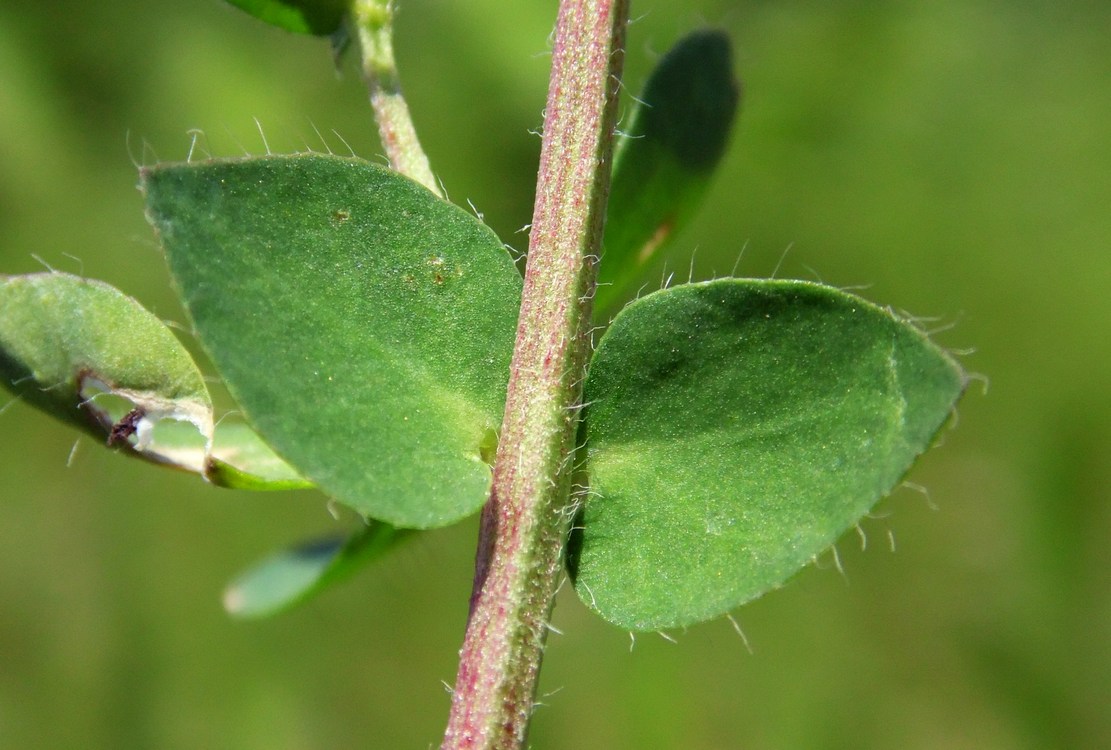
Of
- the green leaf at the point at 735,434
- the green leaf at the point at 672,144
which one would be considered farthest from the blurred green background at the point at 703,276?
the green leaf at the point at 735,434

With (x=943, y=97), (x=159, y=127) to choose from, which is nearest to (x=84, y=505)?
(x=159, y=127)

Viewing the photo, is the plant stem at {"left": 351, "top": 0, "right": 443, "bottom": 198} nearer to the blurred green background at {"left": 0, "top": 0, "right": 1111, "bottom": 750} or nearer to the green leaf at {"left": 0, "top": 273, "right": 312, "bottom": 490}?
the green leaf at {"left": 0, "top": 273, "right": 312, "bottom": 490}

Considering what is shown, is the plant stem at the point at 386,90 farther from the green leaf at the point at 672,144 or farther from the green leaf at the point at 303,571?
the green leaf at the point at 303,571

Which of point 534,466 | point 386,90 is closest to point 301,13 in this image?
point 386,90

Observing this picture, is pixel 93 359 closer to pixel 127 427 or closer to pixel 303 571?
pixel 127 427

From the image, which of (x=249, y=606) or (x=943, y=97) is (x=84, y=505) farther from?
(x=943, y=97)

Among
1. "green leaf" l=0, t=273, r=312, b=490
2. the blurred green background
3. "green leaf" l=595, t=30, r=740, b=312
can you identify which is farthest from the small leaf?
the blurred green background
